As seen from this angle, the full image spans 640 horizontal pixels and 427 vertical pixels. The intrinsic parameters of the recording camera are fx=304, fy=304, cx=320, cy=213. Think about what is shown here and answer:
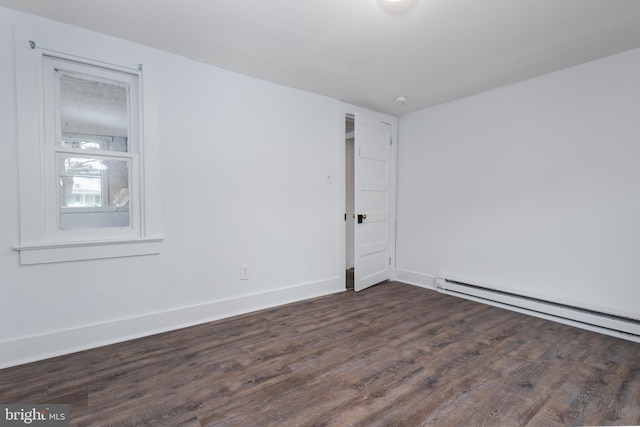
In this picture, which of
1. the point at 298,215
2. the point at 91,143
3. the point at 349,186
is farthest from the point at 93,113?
the point at 349,186

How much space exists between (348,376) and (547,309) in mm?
2290

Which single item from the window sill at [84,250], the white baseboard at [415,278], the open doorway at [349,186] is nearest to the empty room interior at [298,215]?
the window sill at [84,250]

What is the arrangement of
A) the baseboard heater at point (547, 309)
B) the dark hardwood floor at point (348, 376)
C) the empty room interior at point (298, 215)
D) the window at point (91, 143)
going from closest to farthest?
the dark hardwood floor at point (348, 376) < the empty room interior at point (298, 215) < the window at point (91, 143) < the baseboard heater at point (547, 309)

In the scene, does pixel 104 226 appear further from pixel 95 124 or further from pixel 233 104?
pixel 233 104

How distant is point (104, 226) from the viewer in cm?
249

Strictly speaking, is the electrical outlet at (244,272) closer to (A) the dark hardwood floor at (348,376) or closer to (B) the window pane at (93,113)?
(A) the dark hardwood floor at (348,376)

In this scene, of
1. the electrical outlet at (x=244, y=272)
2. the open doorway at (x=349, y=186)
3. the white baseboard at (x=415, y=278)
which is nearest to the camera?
the electrical outlet at (x=244, y=272)

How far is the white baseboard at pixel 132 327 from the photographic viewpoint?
2143 millimetres

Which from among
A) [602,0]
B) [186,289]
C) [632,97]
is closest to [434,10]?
[602,0]

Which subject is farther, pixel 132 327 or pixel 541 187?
pixel 541 187

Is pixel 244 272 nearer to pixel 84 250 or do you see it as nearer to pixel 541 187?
pixel 84 250

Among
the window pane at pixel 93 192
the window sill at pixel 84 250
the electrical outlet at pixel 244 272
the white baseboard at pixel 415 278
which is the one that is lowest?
the white baseboard at pixel 415 278

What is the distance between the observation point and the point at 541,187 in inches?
122

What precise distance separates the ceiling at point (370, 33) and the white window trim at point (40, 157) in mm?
183
